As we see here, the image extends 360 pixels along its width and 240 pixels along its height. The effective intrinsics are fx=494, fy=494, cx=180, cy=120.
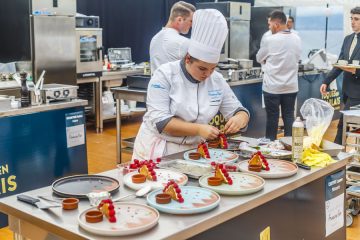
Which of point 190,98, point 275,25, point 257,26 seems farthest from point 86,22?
point 190,98

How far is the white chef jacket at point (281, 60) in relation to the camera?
529 cm

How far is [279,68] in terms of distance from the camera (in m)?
5.36

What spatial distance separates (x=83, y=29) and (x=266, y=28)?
3127 millimetres

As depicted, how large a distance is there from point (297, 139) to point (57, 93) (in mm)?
2353

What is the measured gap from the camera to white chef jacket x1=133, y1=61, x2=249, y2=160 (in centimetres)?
242

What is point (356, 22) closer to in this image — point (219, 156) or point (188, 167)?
point (219, 156)

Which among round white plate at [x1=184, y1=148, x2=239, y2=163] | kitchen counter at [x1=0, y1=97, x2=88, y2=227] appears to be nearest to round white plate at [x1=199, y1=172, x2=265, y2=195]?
round white plate at [x1=184, y1=148, x2=239, y2=163]

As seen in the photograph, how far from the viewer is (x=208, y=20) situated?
2334mm

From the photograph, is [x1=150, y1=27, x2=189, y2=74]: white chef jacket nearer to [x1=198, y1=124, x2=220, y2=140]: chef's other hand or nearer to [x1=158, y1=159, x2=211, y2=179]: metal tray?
[x1=198, y1=124, x2=220, y2=140]: chef's other hand

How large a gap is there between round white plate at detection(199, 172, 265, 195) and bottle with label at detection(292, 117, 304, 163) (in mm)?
336

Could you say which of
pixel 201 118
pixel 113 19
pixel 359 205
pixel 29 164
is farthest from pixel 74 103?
pixel 113 19

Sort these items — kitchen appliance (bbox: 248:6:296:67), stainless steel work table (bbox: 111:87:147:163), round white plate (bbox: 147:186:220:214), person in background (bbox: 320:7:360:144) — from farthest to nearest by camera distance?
kitchen appliance (bbox: 248:6:296:67) < stainless steel work table (bbox: 111:87:147:163) < person in background (bbox: 320:7:360:144) < round white plate (bbox: 147:186:220:214)

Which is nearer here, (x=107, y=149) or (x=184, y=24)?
(x=184, y=24)

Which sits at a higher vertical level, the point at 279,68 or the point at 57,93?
the point at 279,68
